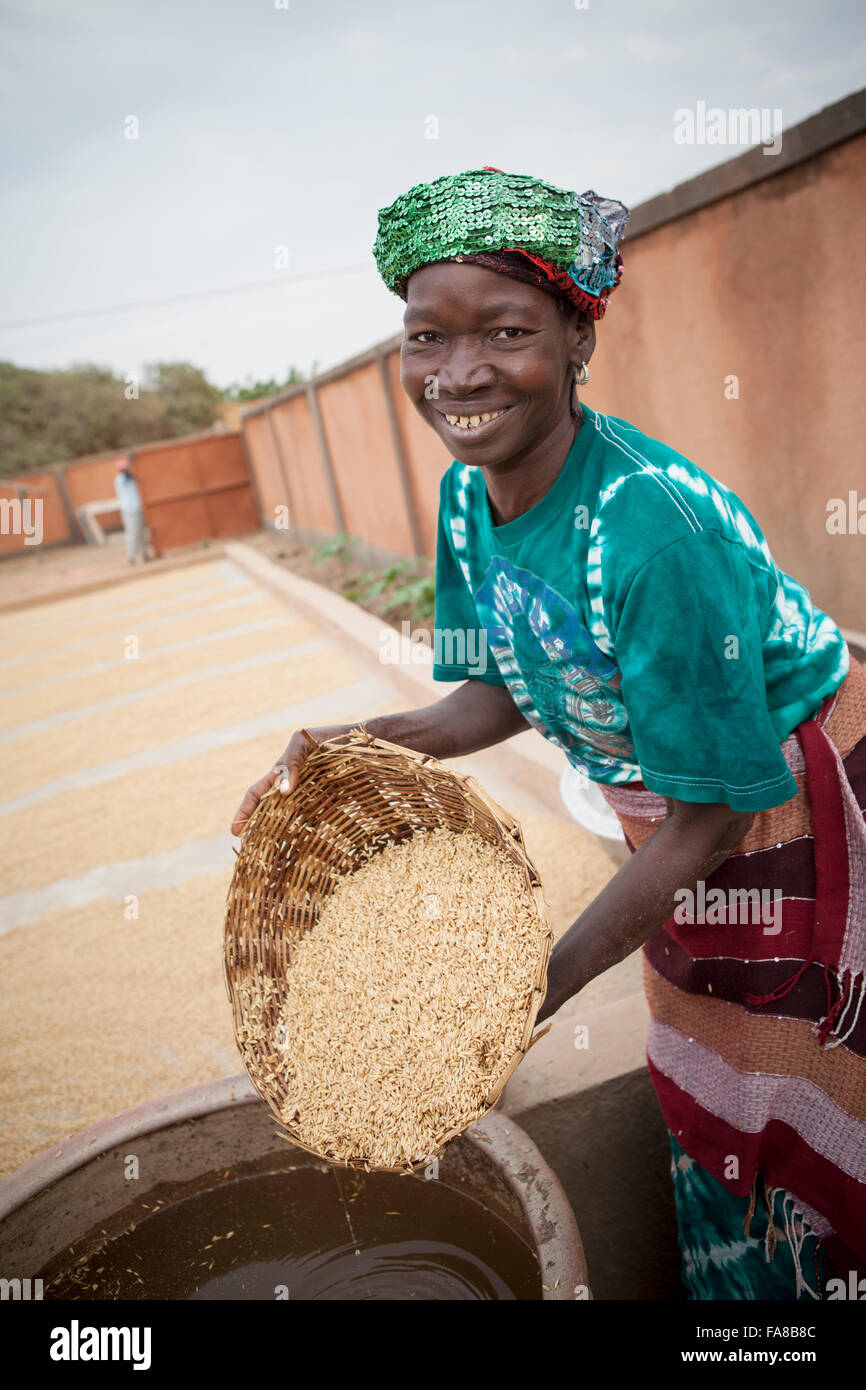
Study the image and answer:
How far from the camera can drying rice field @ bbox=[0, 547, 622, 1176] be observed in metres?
2.66

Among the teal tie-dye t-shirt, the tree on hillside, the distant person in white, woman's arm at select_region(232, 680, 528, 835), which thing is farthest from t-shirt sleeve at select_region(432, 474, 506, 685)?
the tree on hillside

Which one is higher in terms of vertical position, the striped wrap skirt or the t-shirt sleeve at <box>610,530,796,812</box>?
the t-shirt sleeve at <box>610,530,796,812</box>

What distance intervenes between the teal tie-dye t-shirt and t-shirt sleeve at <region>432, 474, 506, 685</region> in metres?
0.16

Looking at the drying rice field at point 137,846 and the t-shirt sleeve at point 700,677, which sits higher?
the t-shirt sleeve at point 700,677

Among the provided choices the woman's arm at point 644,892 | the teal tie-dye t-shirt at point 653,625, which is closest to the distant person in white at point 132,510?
the teal tie-dye t-shirt at point 653,625

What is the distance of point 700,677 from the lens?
1109mm

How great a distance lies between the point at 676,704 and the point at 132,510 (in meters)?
15.6

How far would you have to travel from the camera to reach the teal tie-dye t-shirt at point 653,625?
3.62 feet

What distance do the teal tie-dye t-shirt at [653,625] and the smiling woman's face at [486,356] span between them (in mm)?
100

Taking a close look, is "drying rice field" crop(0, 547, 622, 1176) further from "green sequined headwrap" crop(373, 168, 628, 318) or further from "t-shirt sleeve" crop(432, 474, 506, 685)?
"green sequined headwrap" crop(373, 168, 628, 318)

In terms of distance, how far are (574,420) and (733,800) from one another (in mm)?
586

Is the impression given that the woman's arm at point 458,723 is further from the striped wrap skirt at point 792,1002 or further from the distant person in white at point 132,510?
the distant person in white at point 132,510
